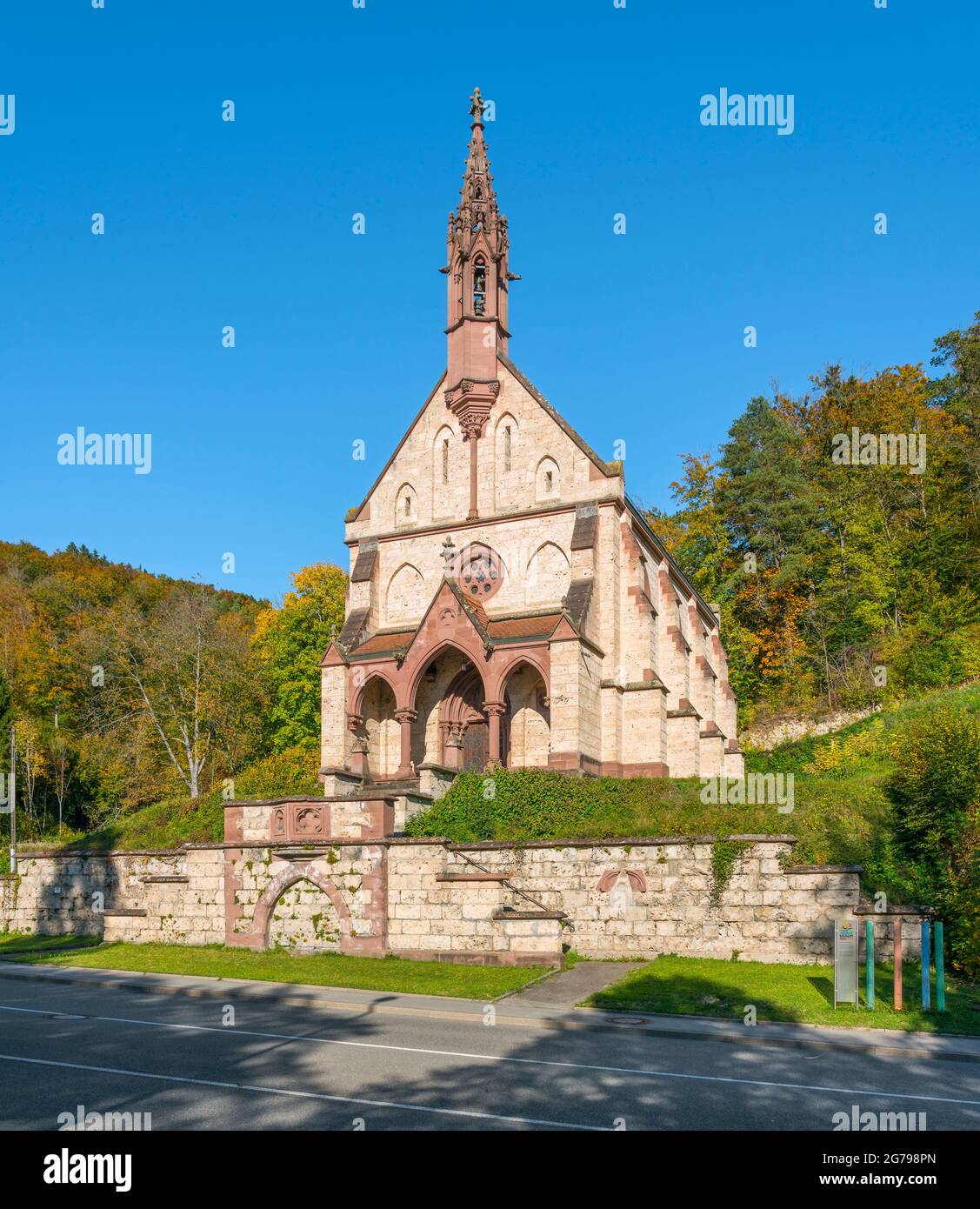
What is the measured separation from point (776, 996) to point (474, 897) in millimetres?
6341

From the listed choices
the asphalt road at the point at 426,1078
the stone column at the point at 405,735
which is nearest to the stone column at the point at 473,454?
the stone column at the point at 405,735

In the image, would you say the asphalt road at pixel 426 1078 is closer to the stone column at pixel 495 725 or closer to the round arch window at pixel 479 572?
the stone column at pixel 495 725

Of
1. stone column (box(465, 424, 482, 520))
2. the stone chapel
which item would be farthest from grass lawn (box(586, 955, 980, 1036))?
stone column (box(465, 424, 482, 520))

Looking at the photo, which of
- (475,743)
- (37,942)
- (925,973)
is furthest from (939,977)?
(475,743)

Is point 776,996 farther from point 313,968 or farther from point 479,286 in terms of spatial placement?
point 479,286

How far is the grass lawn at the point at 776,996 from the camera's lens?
48.9 feet

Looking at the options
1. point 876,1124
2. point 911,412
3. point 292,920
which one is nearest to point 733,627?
point 911,412

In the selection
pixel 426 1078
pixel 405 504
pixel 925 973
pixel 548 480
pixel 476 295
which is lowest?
pixel 925 973

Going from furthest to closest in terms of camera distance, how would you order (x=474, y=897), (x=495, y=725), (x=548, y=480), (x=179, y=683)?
(x=179, y=683) < (x=548, y=480) < (x=495, y=725) < (x=474, y=897)

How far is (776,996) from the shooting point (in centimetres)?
1669

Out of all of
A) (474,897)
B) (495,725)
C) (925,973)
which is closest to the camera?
(925,973)

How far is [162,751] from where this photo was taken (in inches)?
2052
